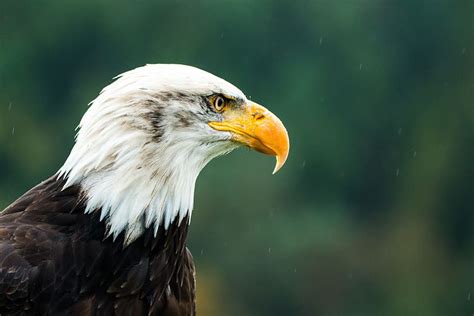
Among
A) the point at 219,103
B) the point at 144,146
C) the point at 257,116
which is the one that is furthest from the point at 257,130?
the point at 144,146

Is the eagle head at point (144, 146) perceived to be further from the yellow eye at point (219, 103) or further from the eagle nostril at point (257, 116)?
the eagle nostril at point (257, 116)

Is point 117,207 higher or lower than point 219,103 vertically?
lower

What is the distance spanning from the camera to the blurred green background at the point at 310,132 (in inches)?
1574

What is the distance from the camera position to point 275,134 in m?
5.91

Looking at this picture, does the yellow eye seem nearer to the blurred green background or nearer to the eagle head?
the eagle head

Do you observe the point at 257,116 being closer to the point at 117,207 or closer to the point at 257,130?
the point at 257,130

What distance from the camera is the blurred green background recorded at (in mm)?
39969

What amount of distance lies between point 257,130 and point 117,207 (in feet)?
2.39

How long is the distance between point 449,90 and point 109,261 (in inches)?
1959

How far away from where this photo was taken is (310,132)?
49.3m

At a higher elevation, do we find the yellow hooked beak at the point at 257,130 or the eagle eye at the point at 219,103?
the eagle eye at the point at 219,103

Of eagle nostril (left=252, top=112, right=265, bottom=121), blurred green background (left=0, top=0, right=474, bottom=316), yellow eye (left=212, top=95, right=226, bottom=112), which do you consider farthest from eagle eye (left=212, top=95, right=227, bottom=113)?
blurred green background (left=0, top=0, right=474, bottom=316)

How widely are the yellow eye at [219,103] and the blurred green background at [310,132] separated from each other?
28.1m

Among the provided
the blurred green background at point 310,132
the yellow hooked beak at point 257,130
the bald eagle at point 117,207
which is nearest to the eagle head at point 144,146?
the bald eagle at point 117,207
